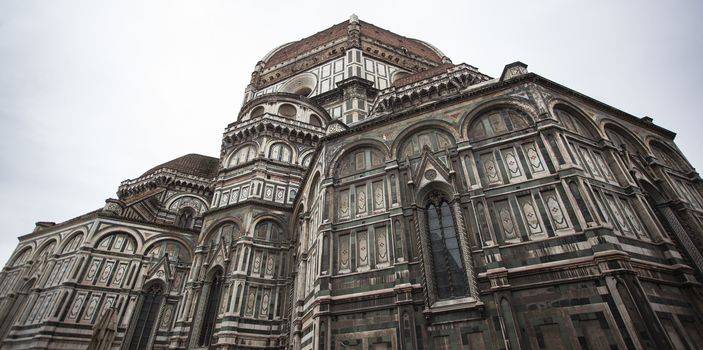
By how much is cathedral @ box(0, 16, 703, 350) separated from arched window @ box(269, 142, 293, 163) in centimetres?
15

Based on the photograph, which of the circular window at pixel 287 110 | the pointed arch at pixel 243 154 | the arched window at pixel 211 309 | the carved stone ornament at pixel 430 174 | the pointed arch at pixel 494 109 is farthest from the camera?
the circular window at pixel 287 110

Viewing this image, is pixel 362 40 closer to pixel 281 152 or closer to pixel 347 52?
pixel 347 52

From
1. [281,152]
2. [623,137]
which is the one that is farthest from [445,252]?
[281,152]

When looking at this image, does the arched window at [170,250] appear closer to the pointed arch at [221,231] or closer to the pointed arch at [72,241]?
the pointed arch at [72,241]

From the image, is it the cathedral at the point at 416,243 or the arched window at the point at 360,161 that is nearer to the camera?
the cathedral at the point at 416,243

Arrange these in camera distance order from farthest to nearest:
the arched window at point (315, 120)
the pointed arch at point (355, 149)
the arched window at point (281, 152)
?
the arched window at point (315, 120) < the arched window at point (281, 152) < the pointed arch at point (355, 149)

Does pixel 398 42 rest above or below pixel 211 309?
above

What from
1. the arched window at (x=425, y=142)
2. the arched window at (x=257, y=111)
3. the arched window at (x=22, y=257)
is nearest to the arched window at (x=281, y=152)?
the arched window at (x=257, y=111)

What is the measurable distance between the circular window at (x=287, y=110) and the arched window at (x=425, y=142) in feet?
45.1

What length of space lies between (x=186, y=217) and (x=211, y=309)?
13.2m

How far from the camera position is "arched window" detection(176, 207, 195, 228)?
28.3 meters

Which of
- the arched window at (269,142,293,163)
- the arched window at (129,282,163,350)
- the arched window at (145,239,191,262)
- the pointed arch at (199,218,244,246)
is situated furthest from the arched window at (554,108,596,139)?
the arched window at (129,282,163,350)

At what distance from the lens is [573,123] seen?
13.5 meters

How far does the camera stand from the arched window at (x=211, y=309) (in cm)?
1720
